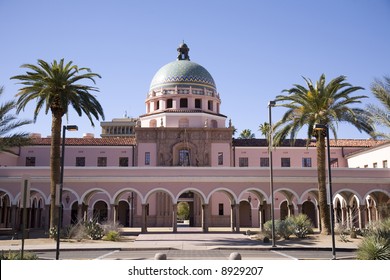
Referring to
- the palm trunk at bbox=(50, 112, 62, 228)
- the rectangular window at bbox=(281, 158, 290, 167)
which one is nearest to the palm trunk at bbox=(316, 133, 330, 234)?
the palm trunk at bbox=(50, 112, 62, 228)

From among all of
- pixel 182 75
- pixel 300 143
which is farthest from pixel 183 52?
pixel 300 143

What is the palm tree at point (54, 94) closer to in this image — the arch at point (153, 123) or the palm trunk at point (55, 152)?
the palm trunk at point (55, 152)

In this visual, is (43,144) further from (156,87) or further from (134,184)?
(134,184)

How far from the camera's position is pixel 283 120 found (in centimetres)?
3397

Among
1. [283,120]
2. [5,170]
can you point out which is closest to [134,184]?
[5,170]

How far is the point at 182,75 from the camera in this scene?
173 ft

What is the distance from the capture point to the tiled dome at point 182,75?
173ft

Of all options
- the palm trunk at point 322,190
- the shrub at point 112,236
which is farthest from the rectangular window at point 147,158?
the palm trunk at point 322,190

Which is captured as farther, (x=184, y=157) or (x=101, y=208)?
(x=101, y=208)

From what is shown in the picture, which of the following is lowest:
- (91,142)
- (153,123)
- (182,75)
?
(91,142)

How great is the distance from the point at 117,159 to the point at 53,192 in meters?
20.9

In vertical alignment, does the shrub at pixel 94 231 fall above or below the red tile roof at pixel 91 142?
below

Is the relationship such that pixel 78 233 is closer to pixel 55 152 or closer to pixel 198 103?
pixel 55 152

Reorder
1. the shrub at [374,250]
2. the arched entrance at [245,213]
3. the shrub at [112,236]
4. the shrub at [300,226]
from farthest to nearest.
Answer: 1. the arched entrance at [245,213]
2. the shrub at [300,226]
3. the shrub at [112,236]
4. the shrub at [374,250]
